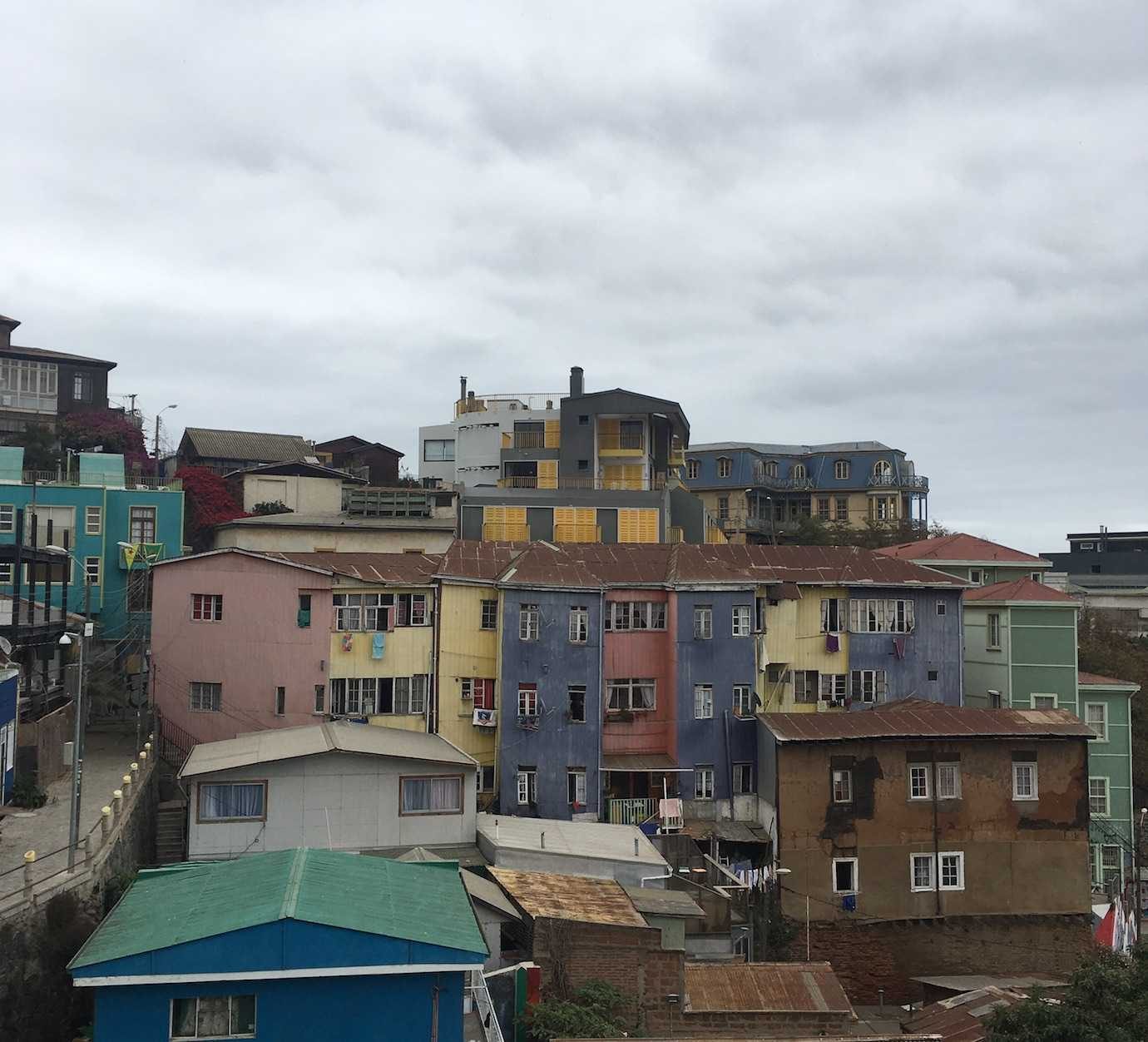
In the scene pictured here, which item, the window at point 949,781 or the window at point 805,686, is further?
the window at point 805,686

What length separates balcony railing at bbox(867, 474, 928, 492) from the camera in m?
81.3

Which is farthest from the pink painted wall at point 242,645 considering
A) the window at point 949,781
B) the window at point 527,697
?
the window at point 949,781

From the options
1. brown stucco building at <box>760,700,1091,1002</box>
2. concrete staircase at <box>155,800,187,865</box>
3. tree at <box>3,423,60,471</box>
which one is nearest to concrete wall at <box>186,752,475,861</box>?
concrete staircase at <box>155,800,187,865</box>

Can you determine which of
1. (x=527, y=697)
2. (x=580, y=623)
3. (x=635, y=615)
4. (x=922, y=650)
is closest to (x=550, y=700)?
(x=527, y=697)

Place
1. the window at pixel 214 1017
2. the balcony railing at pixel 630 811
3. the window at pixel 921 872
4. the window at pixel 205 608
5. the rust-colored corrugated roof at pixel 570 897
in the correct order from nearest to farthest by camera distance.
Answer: the window at pixel 214 1017, the rust-colored corrugated roof at pixel 570 897, the window at pixel 921 872, the balcony railing at pixel 630 811, the window at pixel 205 608

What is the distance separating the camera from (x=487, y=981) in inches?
844

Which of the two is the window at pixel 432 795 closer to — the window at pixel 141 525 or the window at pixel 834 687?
the window at pixel 834 687

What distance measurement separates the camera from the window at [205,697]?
122ft

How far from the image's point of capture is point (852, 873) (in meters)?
33.4

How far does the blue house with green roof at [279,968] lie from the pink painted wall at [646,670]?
57.7 feet

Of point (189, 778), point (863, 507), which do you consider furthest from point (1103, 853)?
point (863, 507)

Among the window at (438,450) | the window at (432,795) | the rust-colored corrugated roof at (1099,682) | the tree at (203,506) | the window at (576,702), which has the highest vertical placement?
the window at (438,450)

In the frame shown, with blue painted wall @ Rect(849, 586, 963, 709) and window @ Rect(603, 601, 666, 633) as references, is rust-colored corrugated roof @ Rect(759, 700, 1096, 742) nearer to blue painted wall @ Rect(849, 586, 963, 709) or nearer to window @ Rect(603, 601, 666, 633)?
blue painted wall @ Rect(849, 586, 963, 709)

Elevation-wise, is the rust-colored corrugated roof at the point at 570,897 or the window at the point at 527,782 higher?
the window at the point at 527,782
